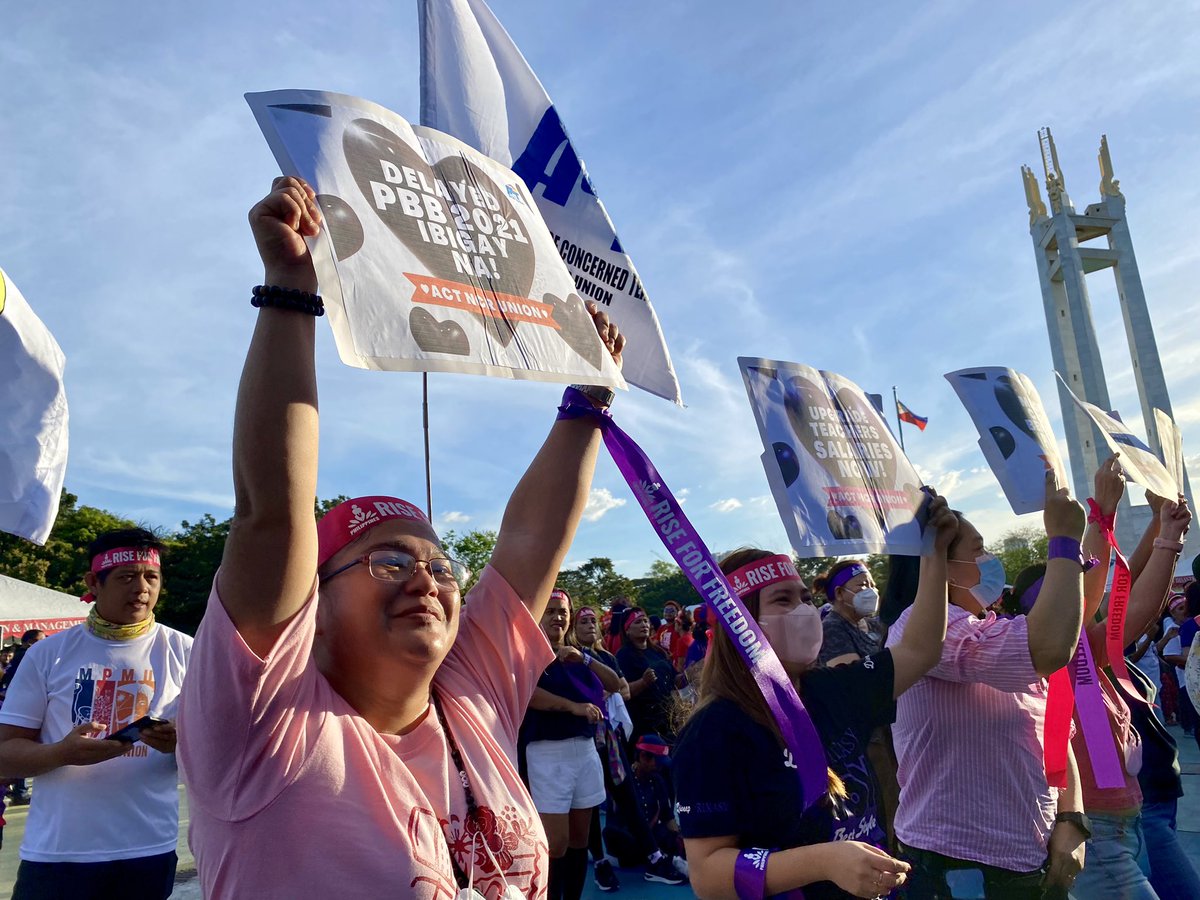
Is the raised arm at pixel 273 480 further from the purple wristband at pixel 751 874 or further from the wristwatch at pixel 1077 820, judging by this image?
the wristwatch at pixel 1077 820

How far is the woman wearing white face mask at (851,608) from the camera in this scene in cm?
532

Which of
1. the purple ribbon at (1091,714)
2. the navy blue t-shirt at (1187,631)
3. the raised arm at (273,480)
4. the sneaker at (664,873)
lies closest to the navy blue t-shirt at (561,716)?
the sneaker at (664,873)

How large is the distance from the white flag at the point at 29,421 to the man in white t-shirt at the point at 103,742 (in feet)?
2.76

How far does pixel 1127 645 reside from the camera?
456 centimetres

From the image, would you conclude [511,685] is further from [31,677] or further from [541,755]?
[541,755]

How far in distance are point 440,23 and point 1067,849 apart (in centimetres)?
335

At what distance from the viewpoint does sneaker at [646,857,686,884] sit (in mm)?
6414

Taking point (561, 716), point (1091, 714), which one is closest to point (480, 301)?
point (1091, 714)

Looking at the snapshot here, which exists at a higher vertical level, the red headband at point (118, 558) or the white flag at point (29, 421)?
the white flag at point (29, 421)

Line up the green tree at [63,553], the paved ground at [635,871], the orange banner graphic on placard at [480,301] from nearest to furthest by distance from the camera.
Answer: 1. the orange banner graphic on placard at [480,301]
2. the paved ground at [635,871]
3. the green tree at [63,553]

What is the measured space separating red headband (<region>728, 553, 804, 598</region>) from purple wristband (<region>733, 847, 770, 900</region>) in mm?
808

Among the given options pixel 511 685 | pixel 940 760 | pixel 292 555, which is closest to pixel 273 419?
pixel 292 555

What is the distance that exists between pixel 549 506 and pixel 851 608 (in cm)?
403

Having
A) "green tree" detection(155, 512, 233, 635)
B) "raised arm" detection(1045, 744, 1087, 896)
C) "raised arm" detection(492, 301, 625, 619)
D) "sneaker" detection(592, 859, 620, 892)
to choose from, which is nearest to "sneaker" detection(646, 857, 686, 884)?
"sneaker" detection(592, 859, 620, 892)
